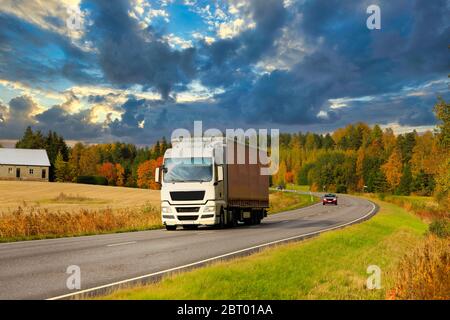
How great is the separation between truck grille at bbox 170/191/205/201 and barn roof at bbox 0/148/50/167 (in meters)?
90.9

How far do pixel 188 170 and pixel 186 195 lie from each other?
3.77ft

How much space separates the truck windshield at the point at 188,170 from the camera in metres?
25.0

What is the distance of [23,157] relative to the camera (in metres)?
110

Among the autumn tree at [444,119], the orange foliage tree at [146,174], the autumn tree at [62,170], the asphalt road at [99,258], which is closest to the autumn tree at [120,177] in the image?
the orange foliage tree at [146,174]

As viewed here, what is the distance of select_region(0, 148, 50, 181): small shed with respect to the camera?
107 meters

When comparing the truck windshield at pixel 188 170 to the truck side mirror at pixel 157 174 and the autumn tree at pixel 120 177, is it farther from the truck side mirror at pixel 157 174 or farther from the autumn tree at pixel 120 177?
the autumn tree at pixel 120 177

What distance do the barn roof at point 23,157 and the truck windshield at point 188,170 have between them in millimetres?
90393

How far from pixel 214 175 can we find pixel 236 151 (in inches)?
133

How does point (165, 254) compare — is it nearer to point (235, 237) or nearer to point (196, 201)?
point (235, 237)

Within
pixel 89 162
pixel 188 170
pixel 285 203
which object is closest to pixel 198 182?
pixel 188 170

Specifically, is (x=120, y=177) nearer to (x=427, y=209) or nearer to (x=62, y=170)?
(x=62, y=170)

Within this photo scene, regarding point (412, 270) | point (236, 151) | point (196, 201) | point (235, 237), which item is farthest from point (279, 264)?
point (236, 151)

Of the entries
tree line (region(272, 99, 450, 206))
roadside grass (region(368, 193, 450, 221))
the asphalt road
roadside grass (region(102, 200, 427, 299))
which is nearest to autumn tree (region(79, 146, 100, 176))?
tree line (region(272, 99, 450, 206))
